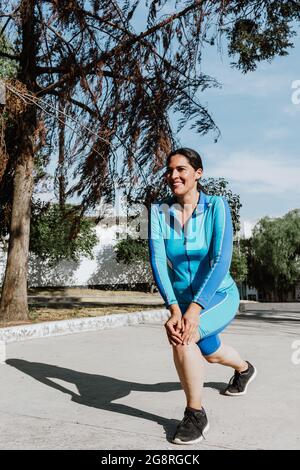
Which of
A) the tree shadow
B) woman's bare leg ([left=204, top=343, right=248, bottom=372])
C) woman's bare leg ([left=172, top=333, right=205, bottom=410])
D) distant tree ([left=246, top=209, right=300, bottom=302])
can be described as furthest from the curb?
distant tree ([left=246, top=209, right=300, bottom=302])

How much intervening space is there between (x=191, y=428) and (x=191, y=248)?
103 cm

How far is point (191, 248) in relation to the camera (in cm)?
343

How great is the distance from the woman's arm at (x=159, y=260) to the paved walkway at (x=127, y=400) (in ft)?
2.59

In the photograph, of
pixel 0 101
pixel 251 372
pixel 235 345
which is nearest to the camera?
pixel 251 372

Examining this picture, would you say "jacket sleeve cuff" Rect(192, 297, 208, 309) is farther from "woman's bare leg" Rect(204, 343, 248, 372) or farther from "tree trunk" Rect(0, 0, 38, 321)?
"tree trunk" Rect(0, 0, 38, 321)

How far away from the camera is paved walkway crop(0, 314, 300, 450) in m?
3.11

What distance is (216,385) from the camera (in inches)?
179

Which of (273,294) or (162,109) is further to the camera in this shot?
(273,294)

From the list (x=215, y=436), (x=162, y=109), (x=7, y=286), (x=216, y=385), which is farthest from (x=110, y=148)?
(x=215, y=436)

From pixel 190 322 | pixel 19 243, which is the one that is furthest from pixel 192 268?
pixel 19 243

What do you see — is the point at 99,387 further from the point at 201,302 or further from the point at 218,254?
the point at 218,254

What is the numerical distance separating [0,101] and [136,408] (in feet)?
20.0

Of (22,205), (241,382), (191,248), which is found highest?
(22,205)

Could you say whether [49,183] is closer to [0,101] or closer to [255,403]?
A: [0,101]
